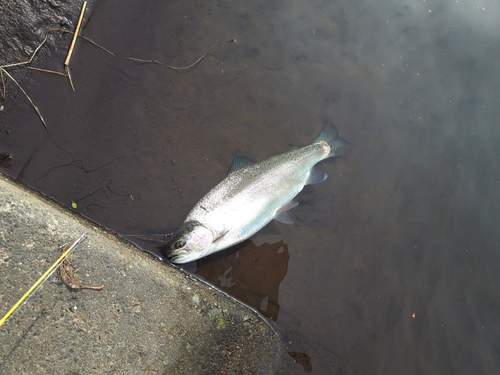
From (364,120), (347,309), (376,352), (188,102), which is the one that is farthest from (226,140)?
(376,352)

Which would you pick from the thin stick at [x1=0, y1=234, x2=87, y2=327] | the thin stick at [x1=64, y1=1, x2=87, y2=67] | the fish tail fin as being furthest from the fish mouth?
the thin stick at [x1=64, y1=1, x2=87, y2=67]

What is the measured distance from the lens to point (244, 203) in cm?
359

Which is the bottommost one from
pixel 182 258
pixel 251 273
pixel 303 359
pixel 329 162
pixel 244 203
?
pixel 303 359

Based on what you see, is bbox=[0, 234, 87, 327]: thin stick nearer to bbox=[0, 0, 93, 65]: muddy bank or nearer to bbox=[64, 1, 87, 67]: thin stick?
bbox=[64, 1, 87, 67]: thin stick

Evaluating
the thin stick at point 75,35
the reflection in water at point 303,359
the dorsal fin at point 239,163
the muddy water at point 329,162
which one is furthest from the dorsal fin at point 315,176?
the thin stick at point 75,35

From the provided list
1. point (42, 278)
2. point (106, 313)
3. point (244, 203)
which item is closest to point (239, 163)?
point (244, 203)

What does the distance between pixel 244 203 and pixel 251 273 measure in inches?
35.3

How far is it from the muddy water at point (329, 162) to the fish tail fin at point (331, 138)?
0.14 metres

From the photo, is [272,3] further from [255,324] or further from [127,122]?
[255,324]

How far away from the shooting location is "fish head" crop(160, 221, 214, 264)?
3451 millimetres

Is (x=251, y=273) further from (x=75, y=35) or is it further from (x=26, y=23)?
(x=26, y=23)

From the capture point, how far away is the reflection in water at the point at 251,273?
3.86 meters

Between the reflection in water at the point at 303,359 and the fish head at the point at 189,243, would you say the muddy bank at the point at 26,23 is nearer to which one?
the fish head at the point at 189,243

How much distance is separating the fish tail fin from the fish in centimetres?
10
